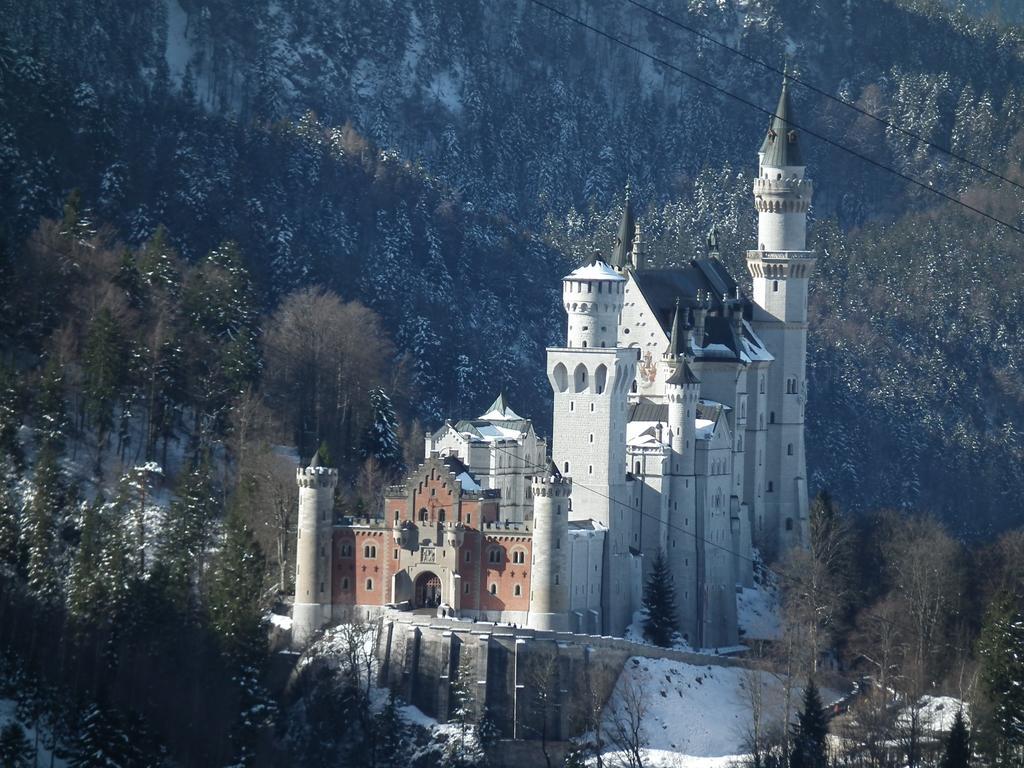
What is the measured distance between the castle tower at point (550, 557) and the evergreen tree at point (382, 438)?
1899 centimetres

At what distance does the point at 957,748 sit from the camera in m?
107

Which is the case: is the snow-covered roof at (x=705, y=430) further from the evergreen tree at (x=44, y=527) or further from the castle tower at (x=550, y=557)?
the evergreen tree at (x=44, y=527)

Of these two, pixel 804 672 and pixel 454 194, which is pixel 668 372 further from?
pixel 454 194

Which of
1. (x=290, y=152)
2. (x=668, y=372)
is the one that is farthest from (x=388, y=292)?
(x=668, y=372)

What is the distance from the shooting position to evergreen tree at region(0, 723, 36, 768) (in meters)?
106

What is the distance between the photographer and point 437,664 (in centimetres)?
11331

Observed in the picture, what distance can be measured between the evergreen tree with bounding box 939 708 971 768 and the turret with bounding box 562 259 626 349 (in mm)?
22616

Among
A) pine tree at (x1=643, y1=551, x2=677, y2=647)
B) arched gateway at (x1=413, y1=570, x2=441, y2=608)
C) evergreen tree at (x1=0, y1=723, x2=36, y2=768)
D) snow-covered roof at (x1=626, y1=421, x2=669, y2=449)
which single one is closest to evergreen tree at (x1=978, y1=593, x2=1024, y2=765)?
pine tree at (x1=643, y1=551, x2=677, y2=647)

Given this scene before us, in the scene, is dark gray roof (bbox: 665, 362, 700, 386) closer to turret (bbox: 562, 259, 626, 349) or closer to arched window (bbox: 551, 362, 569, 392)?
turret (bbox: 562, 259, 626, 349)

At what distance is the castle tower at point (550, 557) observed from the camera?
115 meters

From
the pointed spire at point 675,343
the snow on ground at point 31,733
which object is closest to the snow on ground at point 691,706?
the pointed spire at point 675,343

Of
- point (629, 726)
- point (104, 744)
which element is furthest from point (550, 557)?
point (104, 744)

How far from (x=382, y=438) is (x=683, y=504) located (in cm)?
1540

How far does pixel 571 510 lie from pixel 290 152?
210 feet
